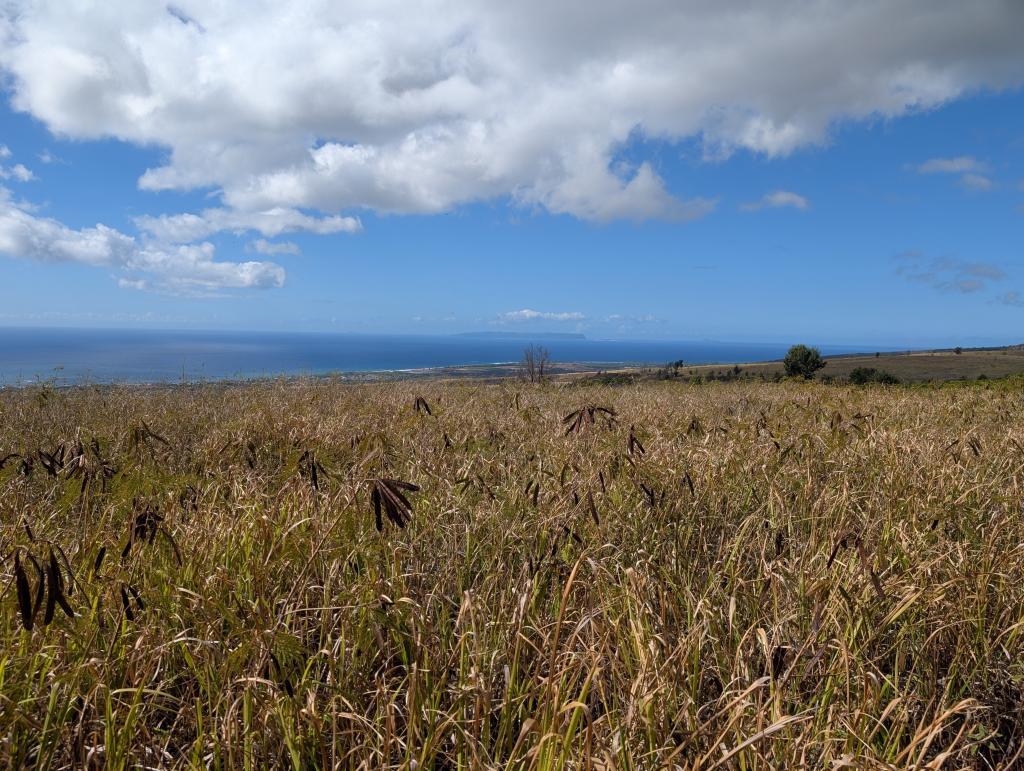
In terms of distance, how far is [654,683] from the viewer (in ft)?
6.05

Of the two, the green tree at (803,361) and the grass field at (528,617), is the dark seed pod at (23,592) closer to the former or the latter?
the grass field at (528,617)

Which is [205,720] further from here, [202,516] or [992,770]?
[992,770]

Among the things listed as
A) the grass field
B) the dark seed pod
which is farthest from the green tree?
the dark seed pod

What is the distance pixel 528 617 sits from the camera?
2.34m

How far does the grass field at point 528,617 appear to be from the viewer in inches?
65.7

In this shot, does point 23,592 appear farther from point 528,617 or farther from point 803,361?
point 803,361

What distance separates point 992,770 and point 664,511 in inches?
70.4

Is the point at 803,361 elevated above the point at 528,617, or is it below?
above

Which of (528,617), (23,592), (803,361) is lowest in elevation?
(528,617)

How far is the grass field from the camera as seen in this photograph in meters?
1.67

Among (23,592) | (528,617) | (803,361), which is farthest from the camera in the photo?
(803,361)

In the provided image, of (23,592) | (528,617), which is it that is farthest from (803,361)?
(23,592)

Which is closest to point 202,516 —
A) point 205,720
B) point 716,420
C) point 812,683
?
point 205,720

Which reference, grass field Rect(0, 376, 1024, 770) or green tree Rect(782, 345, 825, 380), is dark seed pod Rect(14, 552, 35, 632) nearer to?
grass field Rect(0, 376, 1024, 770)
